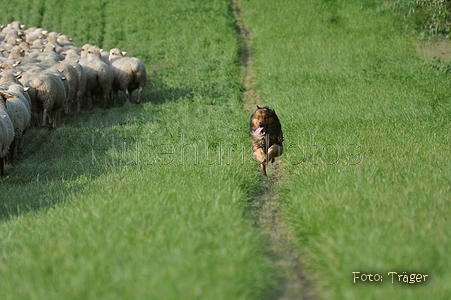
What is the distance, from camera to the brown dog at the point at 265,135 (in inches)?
377

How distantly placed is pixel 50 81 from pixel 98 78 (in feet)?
10.0

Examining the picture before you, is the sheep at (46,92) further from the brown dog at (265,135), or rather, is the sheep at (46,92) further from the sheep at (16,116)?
the brown dog at (265,135)

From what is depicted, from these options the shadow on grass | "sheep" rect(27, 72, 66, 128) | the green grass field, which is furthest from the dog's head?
"sheep" rect(27, 72, 66, 128)

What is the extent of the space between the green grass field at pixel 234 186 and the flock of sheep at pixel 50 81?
0.67 meters

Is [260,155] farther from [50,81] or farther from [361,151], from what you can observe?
[50,81]

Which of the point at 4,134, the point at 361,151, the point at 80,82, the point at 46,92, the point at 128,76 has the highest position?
the point at 361,151

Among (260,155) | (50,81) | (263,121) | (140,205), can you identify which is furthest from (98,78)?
(140,205)

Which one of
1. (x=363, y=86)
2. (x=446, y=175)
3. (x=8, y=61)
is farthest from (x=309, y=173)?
(x=8, y=61)

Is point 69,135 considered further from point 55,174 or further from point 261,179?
point 261,179

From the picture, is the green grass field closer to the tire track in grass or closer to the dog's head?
the tire track in grass

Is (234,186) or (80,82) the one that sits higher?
(234,186)

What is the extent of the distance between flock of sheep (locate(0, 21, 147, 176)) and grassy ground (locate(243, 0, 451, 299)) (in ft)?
14.5

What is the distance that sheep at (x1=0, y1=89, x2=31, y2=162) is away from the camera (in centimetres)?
1229

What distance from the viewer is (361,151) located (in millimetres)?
10000
